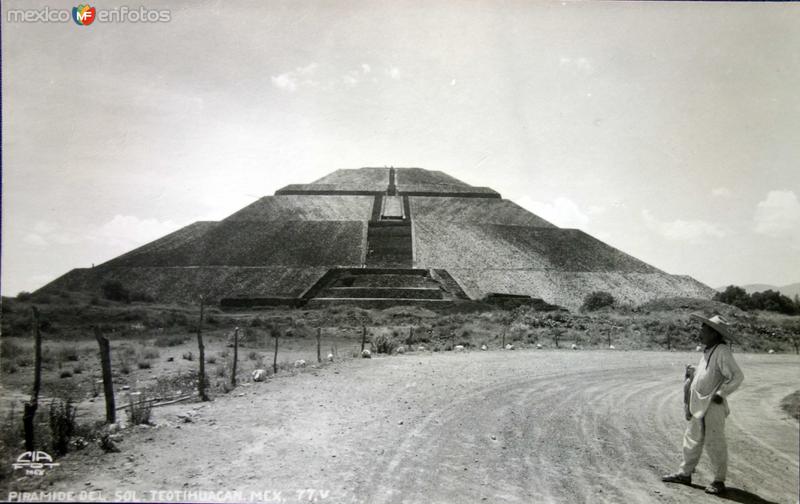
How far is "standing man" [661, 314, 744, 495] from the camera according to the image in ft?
→ 15.0

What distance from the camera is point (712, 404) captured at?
15.3 feet

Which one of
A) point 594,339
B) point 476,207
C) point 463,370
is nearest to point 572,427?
point 463,370

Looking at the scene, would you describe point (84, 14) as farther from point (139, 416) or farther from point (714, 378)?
point (714, 378)

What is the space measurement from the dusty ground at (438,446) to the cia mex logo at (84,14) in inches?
186

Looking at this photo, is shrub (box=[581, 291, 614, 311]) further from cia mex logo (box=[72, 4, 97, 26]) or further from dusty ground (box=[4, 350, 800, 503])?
cia mex logo (box=[72, 4, 97, 26])

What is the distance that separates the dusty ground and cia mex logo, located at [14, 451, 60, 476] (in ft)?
0.33

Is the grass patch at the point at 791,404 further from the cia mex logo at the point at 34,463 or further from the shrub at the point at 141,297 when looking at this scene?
the shrub at the point at 141,297

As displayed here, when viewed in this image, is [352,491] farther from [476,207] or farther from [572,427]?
[476,207]

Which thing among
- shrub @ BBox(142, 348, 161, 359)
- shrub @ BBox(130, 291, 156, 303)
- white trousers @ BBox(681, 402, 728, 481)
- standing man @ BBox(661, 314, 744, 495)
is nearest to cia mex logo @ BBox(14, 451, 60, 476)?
standing man @ BBox(661, 314, 744, 495)

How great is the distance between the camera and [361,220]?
190ft

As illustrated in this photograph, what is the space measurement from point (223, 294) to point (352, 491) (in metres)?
38.6

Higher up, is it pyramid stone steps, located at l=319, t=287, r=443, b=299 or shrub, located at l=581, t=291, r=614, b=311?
pyramid stone steps, located at l=319, t=287, r=443, b=299

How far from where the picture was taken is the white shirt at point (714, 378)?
455cm

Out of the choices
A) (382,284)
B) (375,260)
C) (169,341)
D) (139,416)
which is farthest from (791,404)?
(375,260)
